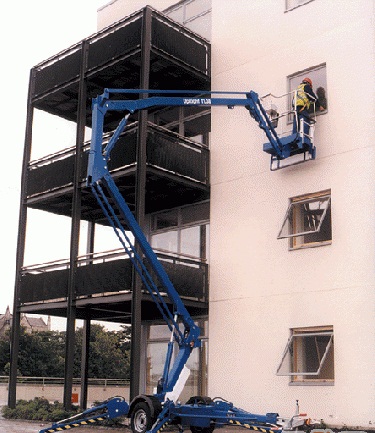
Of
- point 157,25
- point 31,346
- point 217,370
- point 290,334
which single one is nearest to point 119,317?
point 217,370

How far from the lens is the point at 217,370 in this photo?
18.8 m

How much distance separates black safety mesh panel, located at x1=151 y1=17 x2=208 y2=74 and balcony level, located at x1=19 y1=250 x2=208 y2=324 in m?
5.54

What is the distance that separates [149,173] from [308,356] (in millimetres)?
6192

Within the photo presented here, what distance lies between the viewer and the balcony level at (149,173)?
19016 millimetres

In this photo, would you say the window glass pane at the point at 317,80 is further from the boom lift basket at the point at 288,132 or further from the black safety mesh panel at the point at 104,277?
the black safety mesh panel at the point at 104,277

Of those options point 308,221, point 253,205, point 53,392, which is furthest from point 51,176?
point 53,392

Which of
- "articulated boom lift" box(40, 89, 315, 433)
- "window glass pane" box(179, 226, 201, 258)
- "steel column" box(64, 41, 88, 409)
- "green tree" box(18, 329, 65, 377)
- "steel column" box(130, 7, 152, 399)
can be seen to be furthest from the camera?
"green tree" box(18, 329, 65, 377)

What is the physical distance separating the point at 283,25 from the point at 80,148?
654 centimetres

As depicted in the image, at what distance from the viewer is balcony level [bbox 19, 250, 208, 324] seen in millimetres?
18406

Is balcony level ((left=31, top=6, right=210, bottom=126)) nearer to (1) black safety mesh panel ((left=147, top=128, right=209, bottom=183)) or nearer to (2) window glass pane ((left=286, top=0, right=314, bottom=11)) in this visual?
(1) black safety mesh panel ((left=147, top=128, right=209, bottom=183))

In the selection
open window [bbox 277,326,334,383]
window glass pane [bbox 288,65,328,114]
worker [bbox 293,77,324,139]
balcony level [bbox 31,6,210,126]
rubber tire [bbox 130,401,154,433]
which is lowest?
rubber tire [bbox 130,401,154,433]

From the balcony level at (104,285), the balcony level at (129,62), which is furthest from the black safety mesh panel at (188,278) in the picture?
the balcony level at (129,62)

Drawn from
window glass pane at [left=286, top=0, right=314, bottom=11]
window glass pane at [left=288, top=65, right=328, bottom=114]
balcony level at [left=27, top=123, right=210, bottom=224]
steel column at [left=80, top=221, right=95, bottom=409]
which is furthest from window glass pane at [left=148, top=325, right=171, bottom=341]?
window glass pane at [left=286, top=0, right=314, bottom=11]

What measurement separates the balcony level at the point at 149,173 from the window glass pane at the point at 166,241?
827 mm
